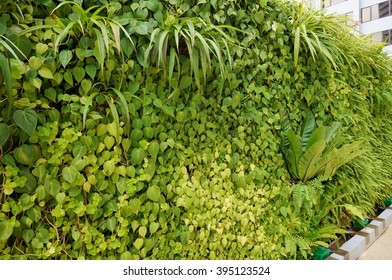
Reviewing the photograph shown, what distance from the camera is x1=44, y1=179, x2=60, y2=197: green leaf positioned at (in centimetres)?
109

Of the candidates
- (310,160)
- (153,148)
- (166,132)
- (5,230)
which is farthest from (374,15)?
(5,230)

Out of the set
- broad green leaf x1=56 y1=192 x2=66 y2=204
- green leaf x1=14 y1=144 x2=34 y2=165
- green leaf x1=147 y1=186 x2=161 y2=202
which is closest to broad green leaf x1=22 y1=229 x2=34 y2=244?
broad green leaf x1=56 y1=192 x2=66 y2=204

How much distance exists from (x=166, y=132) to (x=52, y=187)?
60cm

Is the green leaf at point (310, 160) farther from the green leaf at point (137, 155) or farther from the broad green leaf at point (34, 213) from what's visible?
the broad green leaf at point (34, 213)

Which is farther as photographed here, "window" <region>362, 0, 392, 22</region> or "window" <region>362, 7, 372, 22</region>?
"window" <region>362, 7, 372, 22</region>

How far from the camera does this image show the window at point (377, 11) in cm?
1255

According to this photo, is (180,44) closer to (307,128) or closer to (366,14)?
(307,128)

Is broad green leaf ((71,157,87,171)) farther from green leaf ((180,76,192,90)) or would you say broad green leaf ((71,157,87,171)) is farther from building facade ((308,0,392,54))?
building facade ((308,0,392,54))

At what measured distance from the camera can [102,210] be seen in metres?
1.21

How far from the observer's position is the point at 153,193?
130 cm

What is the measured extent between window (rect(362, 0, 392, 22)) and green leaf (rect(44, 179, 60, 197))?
16.2 m
